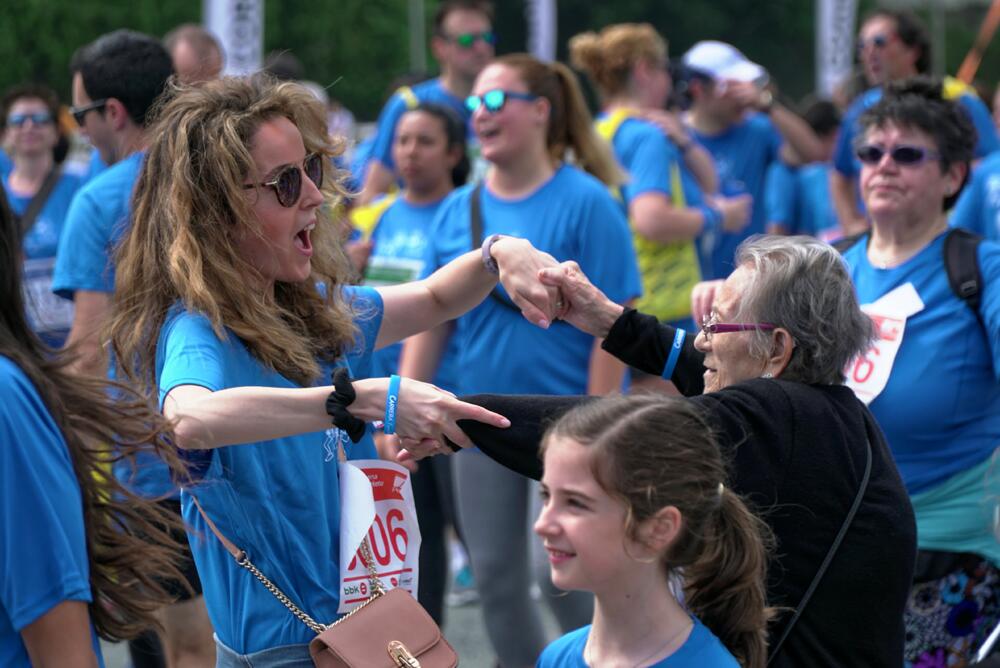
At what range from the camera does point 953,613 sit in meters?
3.80

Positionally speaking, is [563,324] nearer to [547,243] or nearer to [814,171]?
[547,243]

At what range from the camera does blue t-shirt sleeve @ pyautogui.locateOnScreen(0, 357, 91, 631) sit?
2029 mm

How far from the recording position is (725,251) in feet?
23.7

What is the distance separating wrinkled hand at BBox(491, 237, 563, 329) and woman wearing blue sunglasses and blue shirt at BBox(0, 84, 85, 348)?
12.0ft

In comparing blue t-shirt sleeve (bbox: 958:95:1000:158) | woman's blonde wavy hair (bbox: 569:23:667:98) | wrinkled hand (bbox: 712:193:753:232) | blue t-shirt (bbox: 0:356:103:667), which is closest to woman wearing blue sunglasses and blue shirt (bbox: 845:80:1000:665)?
wrinkled hand (bbox: 712:193:753:232)

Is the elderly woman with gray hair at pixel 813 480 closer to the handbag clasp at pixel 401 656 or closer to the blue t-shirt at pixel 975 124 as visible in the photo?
the handbag clasp at pixel 401 656

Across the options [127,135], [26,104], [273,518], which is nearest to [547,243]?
[127,135]

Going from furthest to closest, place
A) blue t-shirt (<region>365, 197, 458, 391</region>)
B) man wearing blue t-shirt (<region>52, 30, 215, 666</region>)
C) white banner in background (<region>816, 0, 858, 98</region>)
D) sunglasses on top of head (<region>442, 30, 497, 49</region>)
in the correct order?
white banner in background (<region>816, 0, 858, 98</region>)
sunglasses on top of head (<region>442, 30, 497, 49</region>)
blue t-shirt (<region>365, 197, 458, 391</region>)
man wearing blue t-shirt (<region>52, 30, 215, 666</region>)

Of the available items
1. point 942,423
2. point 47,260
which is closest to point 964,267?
point 942,423

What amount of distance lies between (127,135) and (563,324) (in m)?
1.62

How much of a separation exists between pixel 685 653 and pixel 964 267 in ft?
6.56

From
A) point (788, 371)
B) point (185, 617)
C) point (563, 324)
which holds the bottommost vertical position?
point (185, 617)

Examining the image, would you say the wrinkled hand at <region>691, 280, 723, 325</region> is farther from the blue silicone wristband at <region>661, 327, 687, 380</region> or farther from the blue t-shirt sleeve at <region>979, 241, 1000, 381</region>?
the blue t-shirt sleeve at <region>979, 241, 1000, 381</region>

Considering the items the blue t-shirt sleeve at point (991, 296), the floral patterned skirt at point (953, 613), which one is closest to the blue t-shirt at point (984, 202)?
the blue t-shirt sleeve at point (991, 296)
